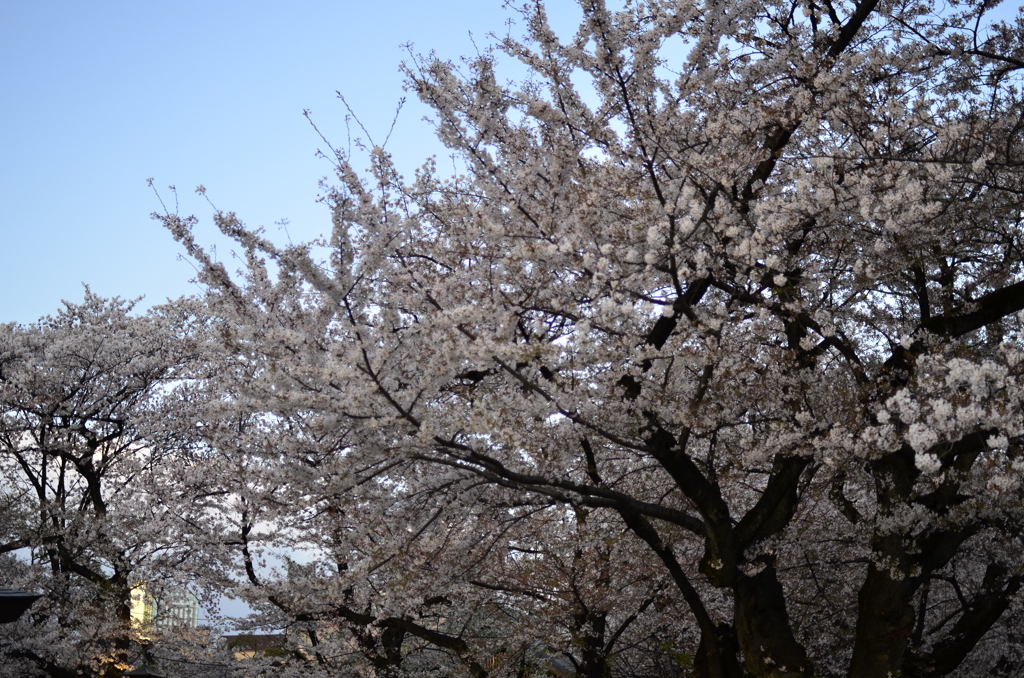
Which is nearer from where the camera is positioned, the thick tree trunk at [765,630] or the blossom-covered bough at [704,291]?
the blossom-covered bough at [704,291]

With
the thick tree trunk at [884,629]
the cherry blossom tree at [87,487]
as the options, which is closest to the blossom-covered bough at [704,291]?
the thick tree trunk at [884,629]

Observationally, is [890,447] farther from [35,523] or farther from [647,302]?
[35,523]

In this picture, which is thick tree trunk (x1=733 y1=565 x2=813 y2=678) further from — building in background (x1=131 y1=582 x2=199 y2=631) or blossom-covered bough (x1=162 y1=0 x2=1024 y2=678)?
building in background (x1=131 y1=582 x2=199 y2=631)

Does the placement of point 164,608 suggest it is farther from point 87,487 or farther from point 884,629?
point 884,629

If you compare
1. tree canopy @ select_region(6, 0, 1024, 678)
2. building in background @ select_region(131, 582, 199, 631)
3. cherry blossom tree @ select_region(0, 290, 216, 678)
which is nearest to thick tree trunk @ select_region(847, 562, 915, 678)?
tree canopy @ select_region(6, 0, 1024, 678)

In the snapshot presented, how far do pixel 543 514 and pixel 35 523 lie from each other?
31.0 feet

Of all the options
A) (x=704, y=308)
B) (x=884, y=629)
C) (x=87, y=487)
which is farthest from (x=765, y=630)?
(x=87, y=487)

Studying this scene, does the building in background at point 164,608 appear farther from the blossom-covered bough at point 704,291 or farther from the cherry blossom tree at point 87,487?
the blossom-covered bough at point 704,291

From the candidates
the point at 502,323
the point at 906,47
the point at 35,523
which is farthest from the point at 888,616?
the point at 35,523

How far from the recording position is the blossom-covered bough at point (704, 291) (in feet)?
17.5

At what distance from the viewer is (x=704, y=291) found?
6383 millimetres

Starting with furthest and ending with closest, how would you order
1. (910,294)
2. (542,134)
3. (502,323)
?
1. (910,294)
2. (542,134)
3. (502,323)

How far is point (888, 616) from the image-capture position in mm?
6234

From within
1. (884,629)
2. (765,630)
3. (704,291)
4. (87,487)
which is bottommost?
(884,629)
